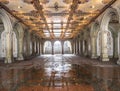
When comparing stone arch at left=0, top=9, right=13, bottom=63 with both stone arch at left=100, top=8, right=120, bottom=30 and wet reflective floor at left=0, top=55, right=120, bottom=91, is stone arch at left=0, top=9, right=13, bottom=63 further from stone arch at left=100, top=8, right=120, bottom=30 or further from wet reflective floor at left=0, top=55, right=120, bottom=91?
stone arch at left=100, top=8, right=120, bottom=30

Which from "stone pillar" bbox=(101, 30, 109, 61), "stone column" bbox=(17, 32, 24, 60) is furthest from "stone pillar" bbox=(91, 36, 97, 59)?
"stone column" bbox=(17, 32, 24, 60)

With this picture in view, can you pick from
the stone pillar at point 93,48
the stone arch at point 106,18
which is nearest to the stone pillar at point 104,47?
the stone arch at point 106,18

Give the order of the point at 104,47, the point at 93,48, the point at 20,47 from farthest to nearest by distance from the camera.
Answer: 1. the point at 93,48
2. the point at 20,47
3. the point at 104,47

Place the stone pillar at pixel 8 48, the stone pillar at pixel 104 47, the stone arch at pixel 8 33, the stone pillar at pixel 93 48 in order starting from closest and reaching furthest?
the stone arch at pixel 8 33
the stone pillar at pixel 8 48
the stone pillar at pixel 104 47
the stone pillar at pixel 93 48

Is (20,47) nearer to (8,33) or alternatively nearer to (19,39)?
(19,39)

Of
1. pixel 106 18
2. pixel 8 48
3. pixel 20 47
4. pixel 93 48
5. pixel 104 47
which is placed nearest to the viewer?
pixel 106 18

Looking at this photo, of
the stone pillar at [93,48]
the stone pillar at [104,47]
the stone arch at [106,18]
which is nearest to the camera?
the stone arch at [106,18]

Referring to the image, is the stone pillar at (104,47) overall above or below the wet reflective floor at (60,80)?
above

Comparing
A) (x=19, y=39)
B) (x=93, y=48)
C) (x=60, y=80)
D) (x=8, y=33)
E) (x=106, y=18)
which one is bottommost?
(x=60, y=80)

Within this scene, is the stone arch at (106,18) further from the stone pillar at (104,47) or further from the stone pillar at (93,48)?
the stone pillar at (93,48)

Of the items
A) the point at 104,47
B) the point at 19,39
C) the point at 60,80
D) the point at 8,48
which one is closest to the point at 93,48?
the point at 104,47

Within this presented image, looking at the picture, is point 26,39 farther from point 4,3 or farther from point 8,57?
point 4,3

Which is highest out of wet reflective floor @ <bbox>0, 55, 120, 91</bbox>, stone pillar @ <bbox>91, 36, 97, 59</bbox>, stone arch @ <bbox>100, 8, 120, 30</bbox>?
stone arch @ <bbox>100, 8, 120, 30</bbox>

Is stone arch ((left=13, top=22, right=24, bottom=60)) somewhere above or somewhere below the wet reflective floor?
above
